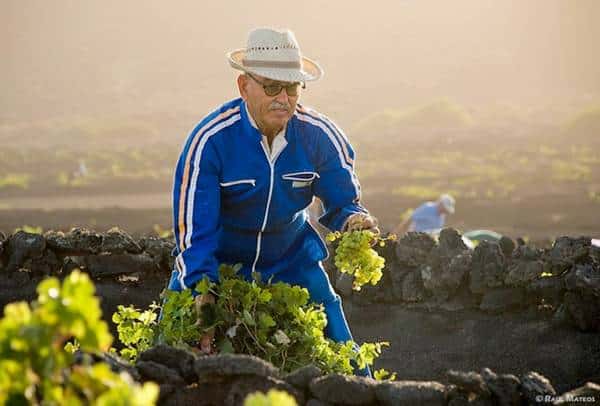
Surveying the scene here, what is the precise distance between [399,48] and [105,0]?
33.4 m

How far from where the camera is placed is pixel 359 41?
82.8m

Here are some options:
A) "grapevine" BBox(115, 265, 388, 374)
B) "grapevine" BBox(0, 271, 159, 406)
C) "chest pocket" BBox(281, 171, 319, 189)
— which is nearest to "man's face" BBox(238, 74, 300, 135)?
"chest pocket" BBox(281, 171, 319, 189)

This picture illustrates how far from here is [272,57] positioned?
5043 millimetres

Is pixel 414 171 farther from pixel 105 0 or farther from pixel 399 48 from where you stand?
pixel 105 0

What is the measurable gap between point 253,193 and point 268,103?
0.43 metres

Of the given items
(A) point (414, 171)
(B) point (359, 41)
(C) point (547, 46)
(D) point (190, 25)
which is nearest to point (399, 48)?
(B) point (359, 41)

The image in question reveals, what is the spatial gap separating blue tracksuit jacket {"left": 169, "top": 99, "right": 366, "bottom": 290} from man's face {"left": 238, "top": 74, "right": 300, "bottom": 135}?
0.28 feet

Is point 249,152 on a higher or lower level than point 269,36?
lower

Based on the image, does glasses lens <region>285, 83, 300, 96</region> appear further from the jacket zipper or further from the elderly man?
the jacket zipper

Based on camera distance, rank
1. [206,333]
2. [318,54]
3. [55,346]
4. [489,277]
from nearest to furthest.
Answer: [55,346] < [206,333] < [489,277] < [318,54]

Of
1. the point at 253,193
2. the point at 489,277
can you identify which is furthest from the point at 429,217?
the point at 253,193

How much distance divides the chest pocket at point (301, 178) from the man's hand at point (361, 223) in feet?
0.87

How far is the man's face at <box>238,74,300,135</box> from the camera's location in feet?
16.4

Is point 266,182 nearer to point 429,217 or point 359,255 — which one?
point 359,255
